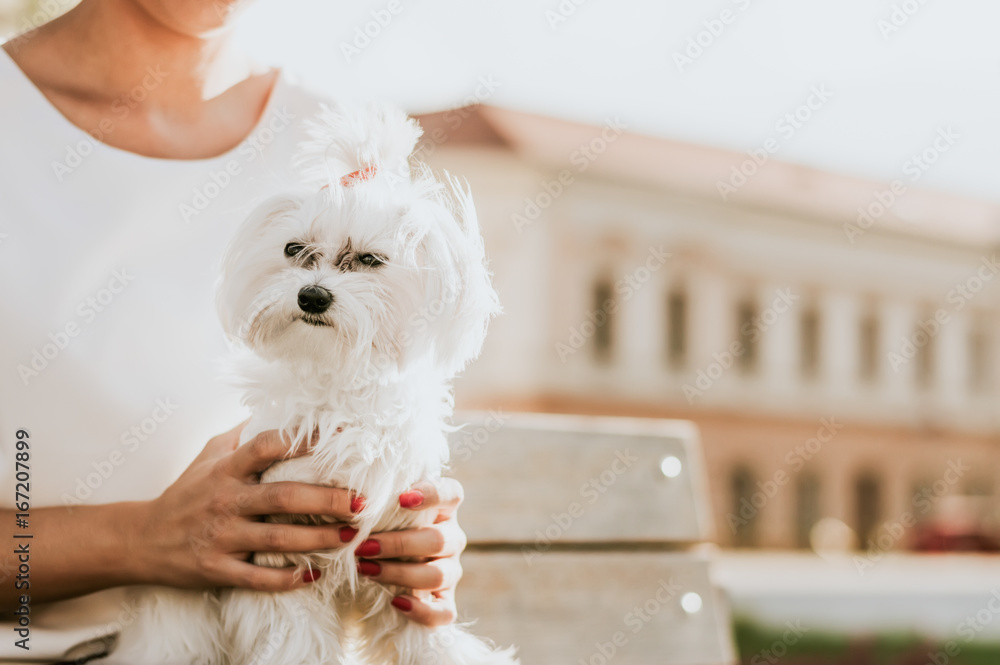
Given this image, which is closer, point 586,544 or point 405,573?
point 405,573

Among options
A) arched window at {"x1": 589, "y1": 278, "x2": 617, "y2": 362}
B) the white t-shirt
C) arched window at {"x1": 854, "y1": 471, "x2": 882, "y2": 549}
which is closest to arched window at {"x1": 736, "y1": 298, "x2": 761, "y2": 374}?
arched window at {"x1": 589, "y1": 278, "x2": 617, "y2": 362}

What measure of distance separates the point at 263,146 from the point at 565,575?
1.24 meters

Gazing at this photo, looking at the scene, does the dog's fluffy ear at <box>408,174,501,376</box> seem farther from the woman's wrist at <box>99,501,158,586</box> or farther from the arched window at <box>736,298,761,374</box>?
the arched window at <box>736,298,761,374</box>

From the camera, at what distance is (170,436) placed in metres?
1.73

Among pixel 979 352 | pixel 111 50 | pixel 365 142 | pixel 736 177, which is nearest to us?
pixel 365 142

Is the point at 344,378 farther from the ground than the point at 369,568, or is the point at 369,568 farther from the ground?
the point at 344,378

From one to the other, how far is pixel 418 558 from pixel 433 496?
4.3 inches

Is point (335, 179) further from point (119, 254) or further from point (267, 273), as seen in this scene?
point (119, 254)

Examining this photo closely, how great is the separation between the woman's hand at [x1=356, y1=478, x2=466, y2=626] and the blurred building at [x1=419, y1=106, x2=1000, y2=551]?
1789cm

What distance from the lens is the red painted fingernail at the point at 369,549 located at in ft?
4.92

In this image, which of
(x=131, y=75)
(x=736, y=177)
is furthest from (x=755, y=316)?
(x=131, y=75)

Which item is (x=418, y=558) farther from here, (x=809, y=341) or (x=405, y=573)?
(x=809, y=341)

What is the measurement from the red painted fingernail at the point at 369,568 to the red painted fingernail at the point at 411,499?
0.35 feet

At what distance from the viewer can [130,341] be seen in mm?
1707
